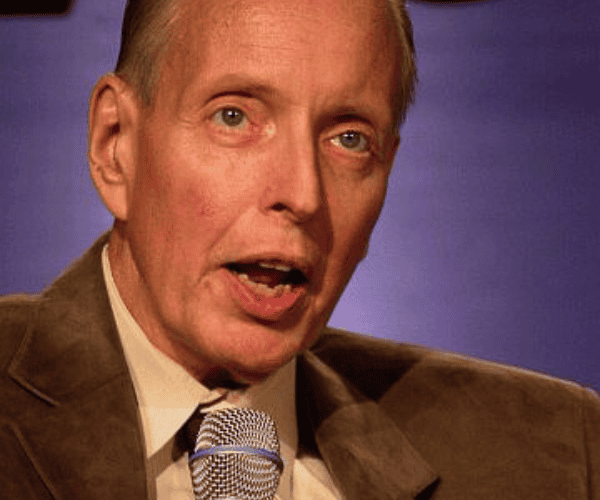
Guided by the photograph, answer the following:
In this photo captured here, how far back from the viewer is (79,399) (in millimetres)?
1503

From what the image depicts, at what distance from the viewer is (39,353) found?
156 cm

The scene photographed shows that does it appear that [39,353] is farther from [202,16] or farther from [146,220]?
[202,16]

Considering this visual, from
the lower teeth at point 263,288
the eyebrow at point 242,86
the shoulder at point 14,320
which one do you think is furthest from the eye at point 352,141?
the shoulder at point 14,320

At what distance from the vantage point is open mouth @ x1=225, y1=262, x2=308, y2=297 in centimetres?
150

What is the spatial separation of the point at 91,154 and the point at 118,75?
0.12 meters

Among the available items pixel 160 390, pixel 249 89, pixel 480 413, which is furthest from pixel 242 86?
pixel 480 413

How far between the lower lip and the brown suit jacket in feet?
0.65

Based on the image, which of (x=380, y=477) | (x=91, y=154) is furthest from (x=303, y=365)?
(x=91, y=154)

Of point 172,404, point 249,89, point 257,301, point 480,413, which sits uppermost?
point 249,89

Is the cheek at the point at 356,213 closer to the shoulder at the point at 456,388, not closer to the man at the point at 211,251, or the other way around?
the man at the point at 211,251

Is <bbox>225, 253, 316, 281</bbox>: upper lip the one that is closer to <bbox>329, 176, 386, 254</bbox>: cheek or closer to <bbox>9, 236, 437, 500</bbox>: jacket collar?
<bbox>329, 176, 386, 254</bbox>: cheek

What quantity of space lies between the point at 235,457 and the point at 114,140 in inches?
20.1

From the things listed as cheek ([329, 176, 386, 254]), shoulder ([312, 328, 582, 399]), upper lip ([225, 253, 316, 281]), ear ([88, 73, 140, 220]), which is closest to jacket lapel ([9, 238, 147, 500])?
ear ([88, 73, 140, 220])

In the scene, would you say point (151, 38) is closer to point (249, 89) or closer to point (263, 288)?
point (249, 89)
